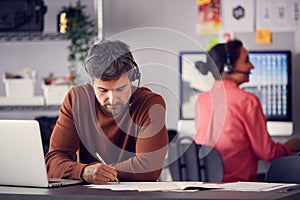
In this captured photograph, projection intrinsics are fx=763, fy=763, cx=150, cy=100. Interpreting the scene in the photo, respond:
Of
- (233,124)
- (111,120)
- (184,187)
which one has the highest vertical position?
(111,120)

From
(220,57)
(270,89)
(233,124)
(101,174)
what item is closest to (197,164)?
(233,124)

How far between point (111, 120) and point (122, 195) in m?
0.73

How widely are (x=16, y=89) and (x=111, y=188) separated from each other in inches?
119

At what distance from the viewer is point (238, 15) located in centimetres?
507

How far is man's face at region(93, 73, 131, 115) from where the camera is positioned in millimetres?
2775

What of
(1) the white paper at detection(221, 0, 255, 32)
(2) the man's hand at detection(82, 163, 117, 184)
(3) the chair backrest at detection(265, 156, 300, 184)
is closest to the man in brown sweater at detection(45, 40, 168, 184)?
(2) the man's hand at detection(82, 163, 117, 184)

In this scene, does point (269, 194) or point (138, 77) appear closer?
point (269, 194)

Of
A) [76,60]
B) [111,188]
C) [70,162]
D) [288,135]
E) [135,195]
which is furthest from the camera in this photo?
[76,60]

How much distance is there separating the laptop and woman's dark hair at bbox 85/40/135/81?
0.50m

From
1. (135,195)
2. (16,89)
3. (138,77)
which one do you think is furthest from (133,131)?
(16,89)

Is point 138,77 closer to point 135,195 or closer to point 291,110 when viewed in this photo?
point 135,195

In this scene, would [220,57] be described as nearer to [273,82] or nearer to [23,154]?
[273,82]

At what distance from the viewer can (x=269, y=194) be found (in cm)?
214

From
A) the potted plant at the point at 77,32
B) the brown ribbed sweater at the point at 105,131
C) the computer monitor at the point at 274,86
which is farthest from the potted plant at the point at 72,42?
the brown ribbed sweater at the point at 105,131
